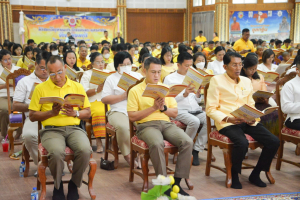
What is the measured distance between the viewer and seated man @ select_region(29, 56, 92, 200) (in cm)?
285

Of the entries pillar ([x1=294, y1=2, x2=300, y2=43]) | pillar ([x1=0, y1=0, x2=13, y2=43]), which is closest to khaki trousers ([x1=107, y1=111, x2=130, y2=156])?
pillar ([x1=0, y1=0, x2=13, y2=43])

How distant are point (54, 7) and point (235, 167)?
16221 mm

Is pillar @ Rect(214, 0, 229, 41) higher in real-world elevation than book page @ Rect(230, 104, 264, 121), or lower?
higher

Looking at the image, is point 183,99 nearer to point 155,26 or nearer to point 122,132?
point 122,132

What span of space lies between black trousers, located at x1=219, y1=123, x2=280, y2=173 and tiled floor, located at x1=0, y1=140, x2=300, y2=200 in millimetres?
219

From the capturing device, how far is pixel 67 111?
299 centimetres

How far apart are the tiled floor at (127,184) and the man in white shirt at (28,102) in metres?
0.34

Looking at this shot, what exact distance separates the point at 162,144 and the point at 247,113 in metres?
0.77

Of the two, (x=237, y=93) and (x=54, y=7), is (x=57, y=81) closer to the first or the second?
(x=237, y=93)

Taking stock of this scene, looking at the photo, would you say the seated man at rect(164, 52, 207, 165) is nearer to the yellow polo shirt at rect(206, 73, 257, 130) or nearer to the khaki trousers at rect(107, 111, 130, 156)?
the yellow polo shirt at rect(206, 73, 257, 130)

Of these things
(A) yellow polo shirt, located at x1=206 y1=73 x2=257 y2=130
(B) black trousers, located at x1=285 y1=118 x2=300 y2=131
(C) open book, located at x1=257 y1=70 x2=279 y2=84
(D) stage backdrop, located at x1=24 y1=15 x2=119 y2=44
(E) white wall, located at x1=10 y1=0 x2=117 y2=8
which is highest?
(E) white wall, located at x1=10 y1=0 x2=117 y2=8

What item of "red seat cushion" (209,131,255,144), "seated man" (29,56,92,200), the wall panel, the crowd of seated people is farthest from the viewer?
the wall panel

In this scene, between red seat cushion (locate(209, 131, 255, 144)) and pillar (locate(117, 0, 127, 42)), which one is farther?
pillar (locate(117, 0, 127, 42))

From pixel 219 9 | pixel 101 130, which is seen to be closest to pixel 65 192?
pixel 101 130
